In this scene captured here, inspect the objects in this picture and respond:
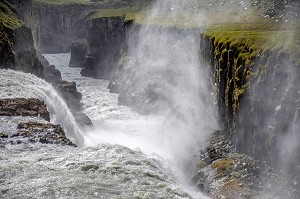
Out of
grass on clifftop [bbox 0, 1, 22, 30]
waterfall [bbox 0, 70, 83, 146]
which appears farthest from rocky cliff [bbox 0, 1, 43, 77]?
waterfall [bbox 0, 70, 83, 146]

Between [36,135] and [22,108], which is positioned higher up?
[22,108]

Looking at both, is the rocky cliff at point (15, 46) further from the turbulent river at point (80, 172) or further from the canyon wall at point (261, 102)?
the canyon wall at point (261, 102)

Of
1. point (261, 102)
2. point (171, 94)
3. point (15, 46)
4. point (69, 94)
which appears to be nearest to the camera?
point (261, 102)

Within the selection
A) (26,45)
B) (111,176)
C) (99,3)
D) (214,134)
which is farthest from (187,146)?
(99,3)

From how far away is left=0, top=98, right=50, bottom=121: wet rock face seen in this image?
24484 mm

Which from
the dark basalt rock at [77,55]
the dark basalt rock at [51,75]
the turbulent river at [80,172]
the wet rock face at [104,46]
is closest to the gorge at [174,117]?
the turbulent river at [80,172]

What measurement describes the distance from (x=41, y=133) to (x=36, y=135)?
0.38 meters

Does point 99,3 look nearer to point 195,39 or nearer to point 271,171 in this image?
point 195,39

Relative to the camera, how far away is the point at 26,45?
4900 cm

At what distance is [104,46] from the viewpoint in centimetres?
9294

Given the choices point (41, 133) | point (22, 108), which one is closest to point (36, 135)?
point (41, 133)

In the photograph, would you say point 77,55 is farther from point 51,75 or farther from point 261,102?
point 261,102

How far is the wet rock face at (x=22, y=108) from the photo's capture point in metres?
24.5

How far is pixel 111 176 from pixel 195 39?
127ft
